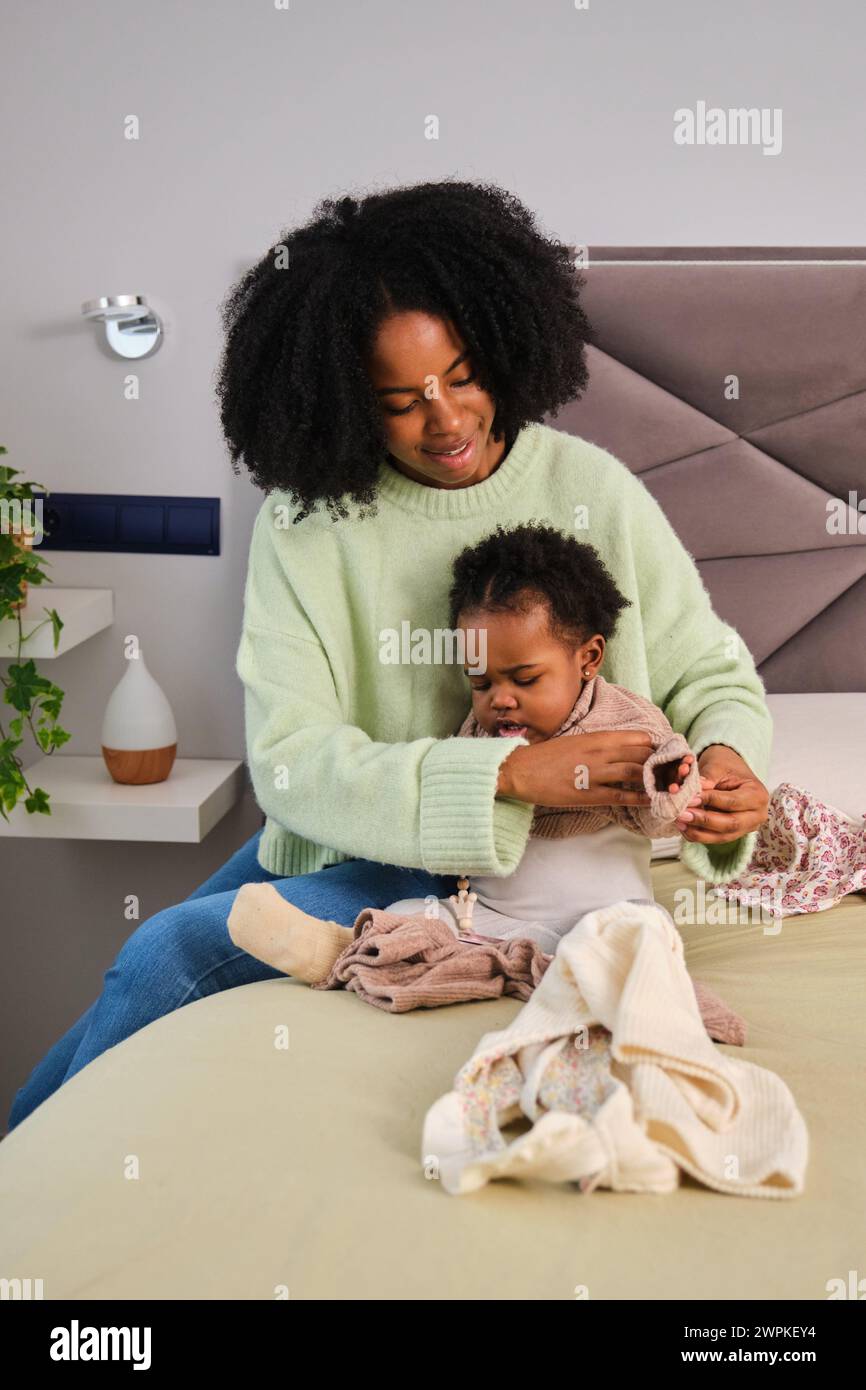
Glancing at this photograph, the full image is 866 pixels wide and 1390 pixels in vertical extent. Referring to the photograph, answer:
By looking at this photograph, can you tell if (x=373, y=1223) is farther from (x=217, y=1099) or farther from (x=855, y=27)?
(x=855, y=27)

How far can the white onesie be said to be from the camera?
1.22 m

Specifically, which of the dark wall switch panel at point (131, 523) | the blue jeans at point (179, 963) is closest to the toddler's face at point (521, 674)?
the blue jeans at point (179, 963)

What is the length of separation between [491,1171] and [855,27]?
5.85ft

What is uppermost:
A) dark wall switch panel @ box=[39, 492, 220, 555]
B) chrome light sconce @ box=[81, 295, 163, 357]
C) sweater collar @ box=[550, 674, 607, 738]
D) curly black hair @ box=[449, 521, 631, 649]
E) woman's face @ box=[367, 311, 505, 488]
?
chrome light sconce @ box=[81, 295, 163, 357]

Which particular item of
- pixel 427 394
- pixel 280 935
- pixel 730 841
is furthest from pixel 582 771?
pixel 427 394

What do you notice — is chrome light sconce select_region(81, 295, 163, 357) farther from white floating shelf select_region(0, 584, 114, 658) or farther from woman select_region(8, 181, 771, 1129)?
woman select_region(8, 181, 771, 1129)

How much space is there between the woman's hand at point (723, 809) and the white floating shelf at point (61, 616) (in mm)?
1026

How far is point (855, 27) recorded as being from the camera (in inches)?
72.6

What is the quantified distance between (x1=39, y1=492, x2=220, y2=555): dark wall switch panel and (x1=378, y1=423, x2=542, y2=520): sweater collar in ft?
2.24

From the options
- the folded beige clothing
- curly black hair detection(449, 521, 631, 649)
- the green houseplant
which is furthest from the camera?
the green houseplant

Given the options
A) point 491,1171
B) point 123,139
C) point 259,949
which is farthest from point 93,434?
point 491,1171

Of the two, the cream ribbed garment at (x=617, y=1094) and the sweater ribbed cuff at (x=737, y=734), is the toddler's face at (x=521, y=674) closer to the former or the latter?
the sweater ribbed cuff at (x=737, y=734)

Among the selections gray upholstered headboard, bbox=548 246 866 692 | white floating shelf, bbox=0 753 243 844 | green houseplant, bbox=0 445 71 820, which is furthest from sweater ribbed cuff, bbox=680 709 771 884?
green houseplant, bbox=0 445 71 820

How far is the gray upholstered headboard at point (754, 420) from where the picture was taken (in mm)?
1853
